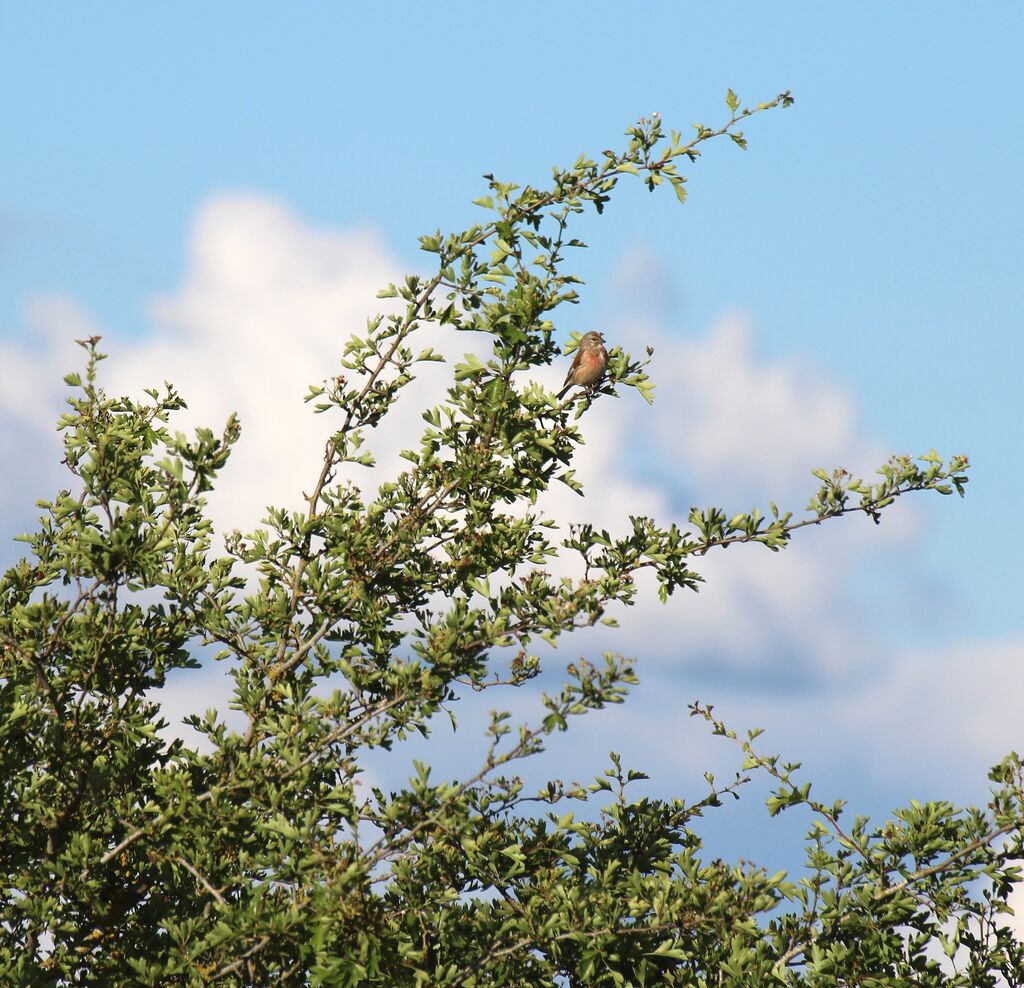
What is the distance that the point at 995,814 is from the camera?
9367 millimetres

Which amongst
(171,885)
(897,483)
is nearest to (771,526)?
(897,483)

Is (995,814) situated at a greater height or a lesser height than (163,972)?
greater

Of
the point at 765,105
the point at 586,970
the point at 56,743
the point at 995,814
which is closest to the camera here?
the point at 586,970

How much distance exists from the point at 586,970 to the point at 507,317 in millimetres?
4168

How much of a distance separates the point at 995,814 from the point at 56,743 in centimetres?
598

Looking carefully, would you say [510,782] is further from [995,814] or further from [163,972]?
[995,814]

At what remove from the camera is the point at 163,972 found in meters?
8.30

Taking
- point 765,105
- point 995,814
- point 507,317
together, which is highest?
point 765,105

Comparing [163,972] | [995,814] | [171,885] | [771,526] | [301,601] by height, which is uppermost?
[771,526]

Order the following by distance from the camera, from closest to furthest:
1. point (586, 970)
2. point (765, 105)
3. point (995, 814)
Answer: point (586, 970) → point (995, 814) → point (765, 105)

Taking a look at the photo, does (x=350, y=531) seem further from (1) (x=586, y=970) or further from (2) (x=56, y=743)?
(1) (x=586, y=970)

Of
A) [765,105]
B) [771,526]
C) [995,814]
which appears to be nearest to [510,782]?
[771,526]

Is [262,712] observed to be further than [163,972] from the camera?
Yes

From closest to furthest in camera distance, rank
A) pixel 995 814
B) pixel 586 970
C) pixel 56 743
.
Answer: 1. pixel 586 970
2. pixel 56 743
3. pixel 995 814
